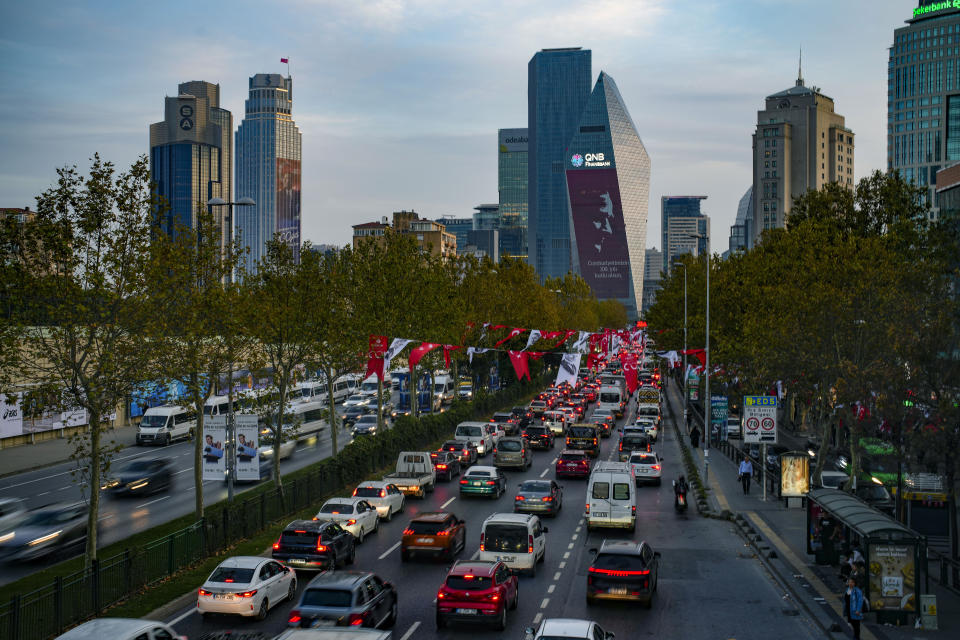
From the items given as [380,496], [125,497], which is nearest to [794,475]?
[380,496]

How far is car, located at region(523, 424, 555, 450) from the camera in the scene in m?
56.6

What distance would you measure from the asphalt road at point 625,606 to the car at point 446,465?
682 cm

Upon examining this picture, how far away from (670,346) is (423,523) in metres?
64.6

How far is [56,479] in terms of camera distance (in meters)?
42.2

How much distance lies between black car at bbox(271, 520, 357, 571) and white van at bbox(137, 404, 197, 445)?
3208 centimetres

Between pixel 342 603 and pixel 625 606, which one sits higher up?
pixel 342 603

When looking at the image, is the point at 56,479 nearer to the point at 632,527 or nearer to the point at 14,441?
the point at 14,441

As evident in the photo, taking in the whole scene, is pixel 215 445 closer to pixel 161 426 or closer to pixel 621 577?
pixel 621 577

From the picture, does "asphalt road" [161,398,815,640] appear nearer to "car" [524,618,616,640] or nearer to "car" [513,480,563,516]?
"car" [513,480,563,516]

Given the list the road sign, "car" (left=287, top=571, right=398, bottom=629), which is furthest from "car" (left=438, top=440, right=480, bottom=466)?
"car" (left=287, top=571, right=398, bottom=629)

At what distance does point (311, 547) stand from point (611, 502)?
11.4m

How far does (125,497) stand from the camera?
38250mm

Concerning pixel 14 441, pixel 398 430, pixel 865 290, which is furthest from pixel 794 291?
pixel 14 441

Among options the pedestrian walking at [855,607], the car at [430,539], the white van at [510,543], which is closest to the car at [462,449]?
the car at [430,539]
